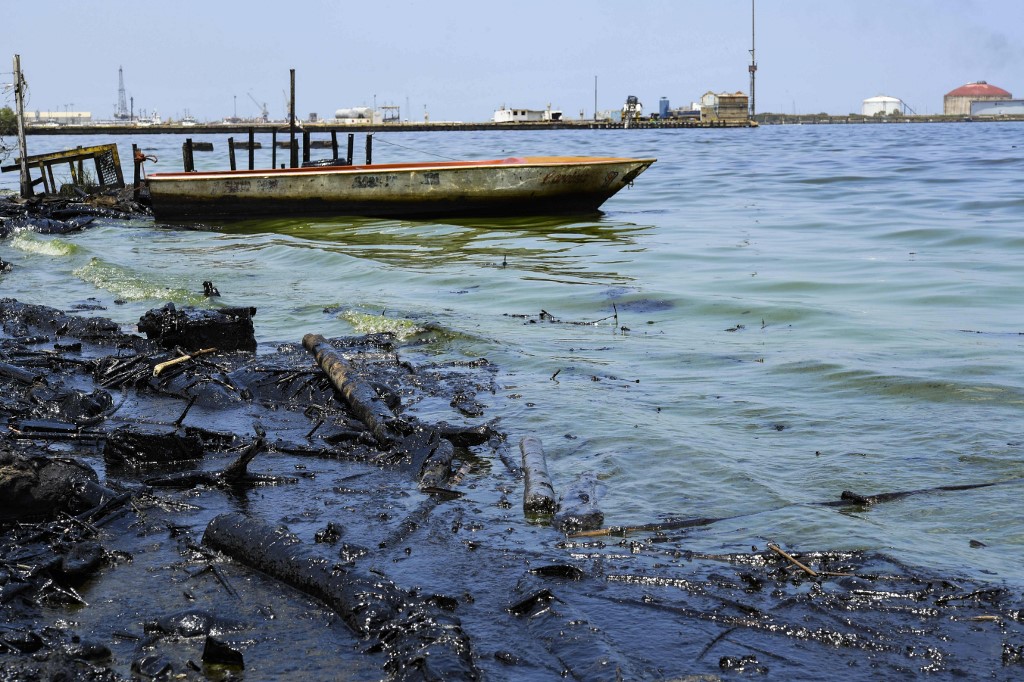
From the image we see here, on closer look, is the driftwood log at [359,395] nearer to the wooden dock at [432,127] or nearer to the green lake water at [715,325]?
the green lake water at [715,325]

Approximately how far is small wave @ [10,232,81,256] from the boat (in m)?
4.66

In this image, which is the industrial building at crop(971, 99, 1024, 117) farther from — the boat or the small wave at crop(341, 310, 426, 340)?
the small wave at crop(341, 310, 426, 340)

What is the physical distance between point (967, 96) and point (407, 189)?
169487 mm

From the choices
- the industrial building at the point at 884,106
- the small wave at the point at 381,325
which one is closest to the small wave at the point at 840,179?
the small wave at the point at 381,325

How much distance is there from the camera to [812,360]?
970cm

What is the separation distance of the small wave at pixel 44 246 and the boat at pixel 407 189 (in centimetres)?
466

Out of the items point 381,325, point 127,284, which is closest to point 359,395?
point 381,325

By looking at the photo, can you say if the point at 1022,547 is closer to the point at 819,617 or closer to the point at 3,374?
the point at 819,617

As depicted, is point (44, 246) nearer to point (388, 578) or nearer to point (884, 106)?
point (388, 578)

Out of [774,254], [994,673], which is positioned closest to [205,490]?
[994,673]

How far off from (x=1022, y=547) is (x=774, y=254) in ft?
41.5

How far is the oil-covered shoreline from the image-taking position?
3893 millimetres

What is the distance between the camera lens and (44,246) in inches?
757

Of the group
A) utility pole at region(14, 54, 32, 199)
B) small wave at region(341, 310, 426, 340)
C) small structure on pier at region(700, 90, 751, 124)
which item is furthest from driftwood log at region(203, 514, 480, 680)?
small structure on pier at region(700, 90, 751, 124)
